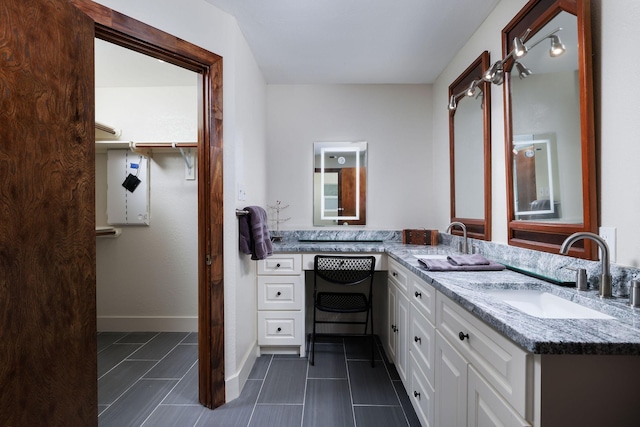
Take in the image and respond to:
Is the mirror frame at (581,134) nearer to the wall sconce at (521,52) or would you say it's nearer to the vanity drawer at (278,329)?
the wall sconce at (521,52)

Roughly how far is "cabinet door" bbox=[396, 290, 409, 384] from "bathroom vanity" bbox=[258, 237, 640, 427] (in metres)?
0.03

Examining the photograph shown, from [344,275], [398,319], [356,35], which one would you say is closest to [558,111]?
[356,35]

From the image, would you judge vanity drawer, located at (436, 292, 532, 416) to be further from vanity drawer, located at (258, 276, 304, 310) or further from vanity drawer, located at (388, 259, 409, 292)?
vanity drawer, located at (258, 276, 304, 310)

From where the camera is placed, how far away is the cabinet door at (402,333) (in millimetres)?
1677

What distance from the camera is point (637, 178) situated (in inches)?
35.8

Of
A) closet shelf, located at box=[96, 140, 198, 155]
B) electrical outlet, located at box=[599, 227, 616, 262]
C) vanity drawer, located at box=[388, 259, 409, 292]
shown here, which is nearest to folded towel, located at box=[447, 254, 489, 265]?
vanity drawer, located at box=[388, 259, 409, 292]

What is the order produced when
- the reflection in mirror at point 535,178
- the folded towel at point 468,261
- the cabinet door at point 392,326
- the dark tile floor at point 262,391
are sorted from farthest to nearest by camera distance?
the cabinet door at point 392,326 < the dark tile floor at point 262,391 < the folded towel at point 468,261 < the reflection in mirror at point 535,178

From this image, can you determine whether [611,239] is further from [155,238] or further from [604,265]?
[155,238]

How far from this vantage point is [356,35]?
189 centimetres

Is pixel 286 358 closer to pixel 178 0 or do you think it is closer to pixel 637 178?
pixel 637 178

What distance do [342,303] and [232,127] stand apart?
5.04 ft

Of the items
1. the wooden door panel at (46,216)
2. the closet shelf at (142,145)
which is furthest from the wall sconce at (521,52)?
the closet shelf at (142,145)

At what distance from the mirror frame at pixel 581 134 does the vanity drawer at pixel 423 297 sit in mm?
550

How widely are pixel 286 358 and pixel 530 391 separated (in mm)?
1871
